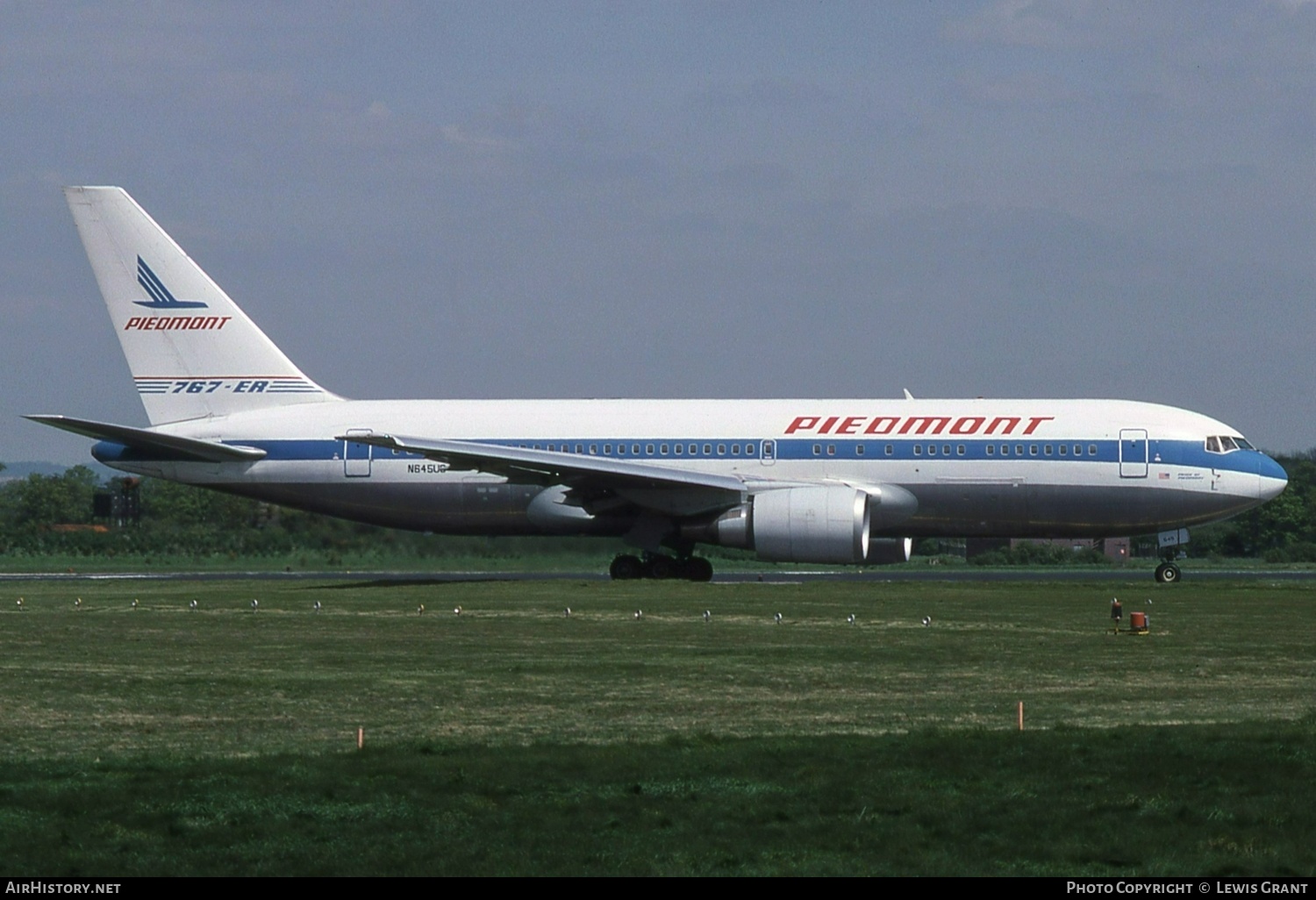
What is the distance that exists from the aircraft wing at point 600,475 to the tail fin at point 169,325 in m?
5.01

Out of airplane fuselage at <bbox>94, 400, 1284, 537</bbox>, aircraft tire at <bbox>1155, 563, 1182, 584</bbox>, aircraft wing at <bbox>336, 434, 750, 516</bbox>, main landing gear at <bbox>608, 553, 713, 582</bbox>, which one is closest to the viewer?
aircraft wing at <bbox>336, 434, 750, 516</bbox>

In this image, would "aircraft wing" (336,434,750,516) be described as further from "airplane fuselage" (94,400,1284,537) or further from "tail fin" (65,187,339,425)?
"tail fin" (65,187,339,425)

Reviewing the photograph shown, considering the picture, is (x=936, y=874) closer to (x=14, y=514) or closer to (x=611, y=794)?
(x=611, y=794)

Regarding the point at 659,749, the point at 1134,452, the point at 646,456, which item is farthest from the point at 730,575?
the point at 659,749

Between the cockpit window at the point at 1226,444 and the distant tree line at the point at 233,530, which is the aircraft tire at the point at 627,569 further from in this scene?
the cockpit window at the point at 1226,444

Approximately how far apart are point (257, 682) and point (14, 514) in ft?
170

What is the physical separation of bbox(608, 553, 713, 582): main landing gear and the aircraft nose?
12.6m

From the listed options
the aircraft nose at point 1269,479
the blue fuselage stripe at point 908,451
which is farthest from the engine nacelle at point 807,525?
the aircraft nose at point 1269,479

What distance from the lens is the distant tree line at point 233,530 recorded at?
1593 inches

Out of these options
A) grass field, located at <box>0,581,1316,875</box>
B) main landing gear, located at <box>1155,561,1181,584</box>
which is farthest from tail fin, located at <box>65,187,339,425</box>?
main landing gear, located at <box>1155,561,1181,584</box>

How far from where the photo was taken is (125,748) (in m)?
12.5

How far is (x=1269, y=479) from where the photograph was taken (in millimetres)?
35875

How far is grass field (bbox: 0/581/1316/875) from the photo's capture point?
9383 millimetres

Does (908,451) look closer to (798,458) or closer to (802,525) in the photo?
(798,458)
